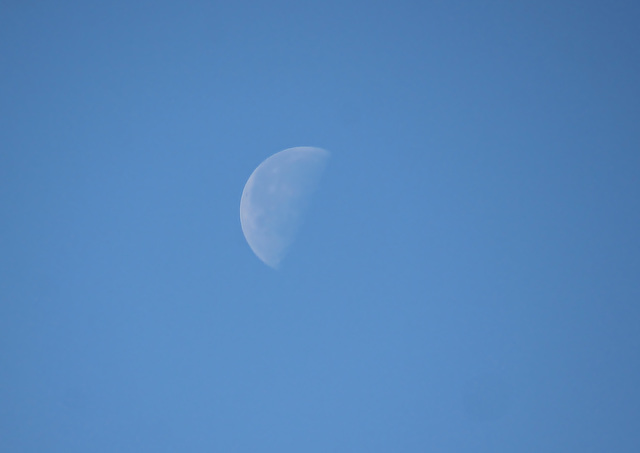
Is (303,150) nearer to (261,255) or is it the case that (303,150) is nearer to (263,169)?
(263,169)

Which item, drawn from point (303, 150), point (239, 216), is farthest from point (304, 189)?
point (239, 216)

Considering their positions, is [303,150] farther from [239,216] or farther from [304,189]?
[239,216]

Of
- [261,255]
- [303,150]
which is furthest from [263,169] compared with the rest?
[261,255]

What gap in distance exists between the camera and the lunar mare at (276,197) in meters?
3.09

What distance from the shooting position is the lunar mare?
3.09 metres

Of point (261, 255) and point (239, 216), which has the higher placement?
point (239, 216)

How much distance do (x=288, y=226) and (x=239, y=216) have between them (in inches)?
16.8

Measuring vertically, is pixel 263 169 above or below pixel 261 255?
above

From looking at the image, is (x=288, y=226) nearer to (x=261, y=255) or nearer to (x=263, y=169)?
(x=261, y=255)

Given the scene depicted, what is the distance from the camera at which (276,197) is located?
3.14m

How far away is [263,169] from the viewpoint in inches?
126

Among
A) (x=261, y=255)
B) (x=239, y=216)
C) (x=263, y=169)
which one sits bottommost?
(x=261, y=255)

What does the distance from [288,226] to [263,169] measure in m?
0.54

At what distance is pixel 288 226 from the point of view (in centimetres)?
310
